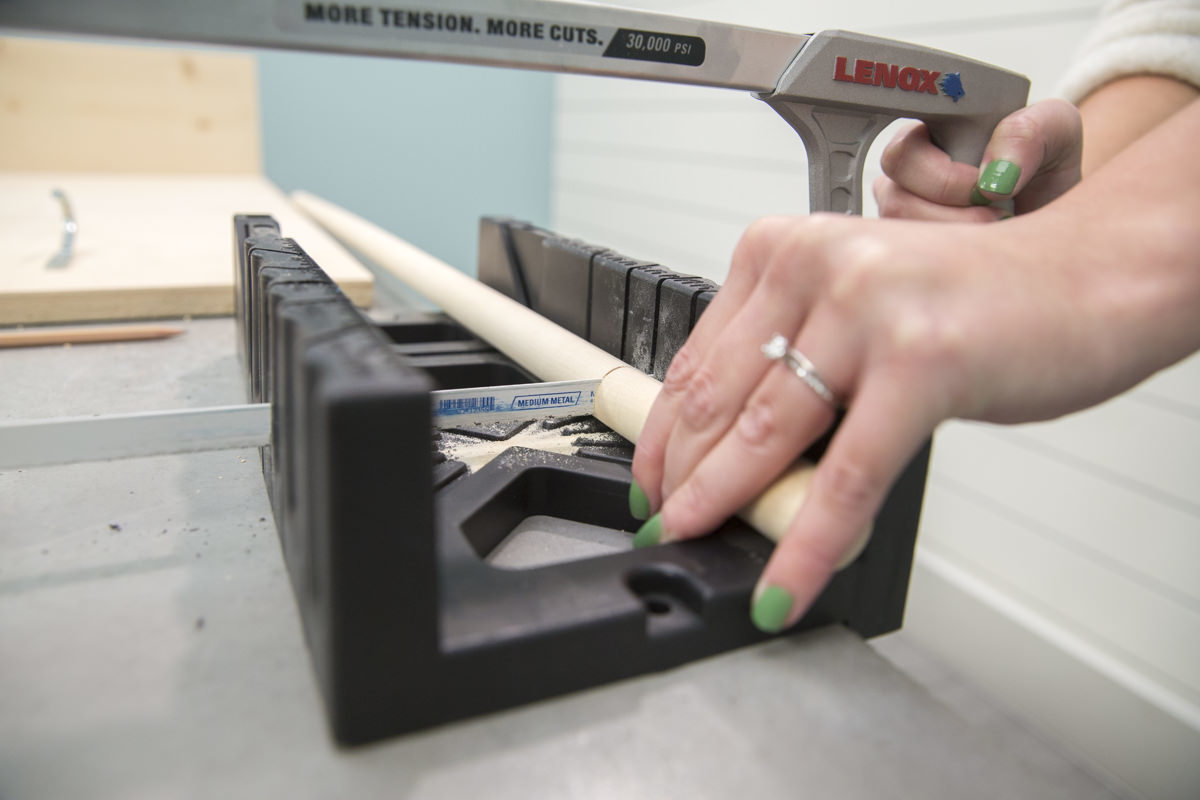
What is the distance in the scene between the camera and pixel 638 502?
60cm

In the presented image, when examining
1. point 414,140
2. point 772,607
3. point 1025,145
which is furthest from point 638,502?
point 414,140

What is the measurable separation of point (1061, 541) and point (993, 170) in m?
1.17

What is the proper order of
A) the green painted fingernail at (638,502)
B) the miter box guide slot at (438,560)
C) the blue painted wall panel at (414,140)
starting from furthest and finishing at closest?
the blue painted wall panel at (414,140) → the green painted fingernail at (638,502) → the miter box guide slot at (438,560)

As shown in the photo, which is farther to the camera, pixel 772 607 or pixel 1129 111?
pixel 1129 111

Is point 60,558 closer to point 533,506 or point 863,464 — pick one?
point 533,506

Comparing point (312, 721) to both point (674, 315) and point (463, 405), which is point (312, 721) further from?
point (674, 315)

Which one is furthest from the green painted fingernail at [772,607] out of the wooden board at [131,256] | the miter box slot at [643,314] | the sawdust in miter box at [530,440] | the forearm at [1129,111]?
the wooden board at [131,256]

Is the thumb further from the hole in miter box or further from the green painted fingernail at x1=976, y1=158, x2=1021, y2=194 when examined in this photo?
the hole in miter box

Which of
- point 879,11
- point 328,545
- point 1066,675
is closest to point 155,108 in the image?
point 879,11

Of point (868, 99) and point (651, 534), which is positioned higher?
point (868, 99)

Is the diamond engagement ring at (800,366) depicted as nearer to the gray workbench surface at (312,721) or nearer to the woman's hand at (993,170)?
the gray workbench surface at (312,721)

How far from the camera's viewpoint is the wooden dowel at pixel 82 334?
3.45ft

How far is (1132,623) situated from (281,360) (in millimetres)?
1700

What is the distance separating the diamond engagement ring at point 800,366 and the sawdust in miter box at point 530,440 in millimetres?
231
